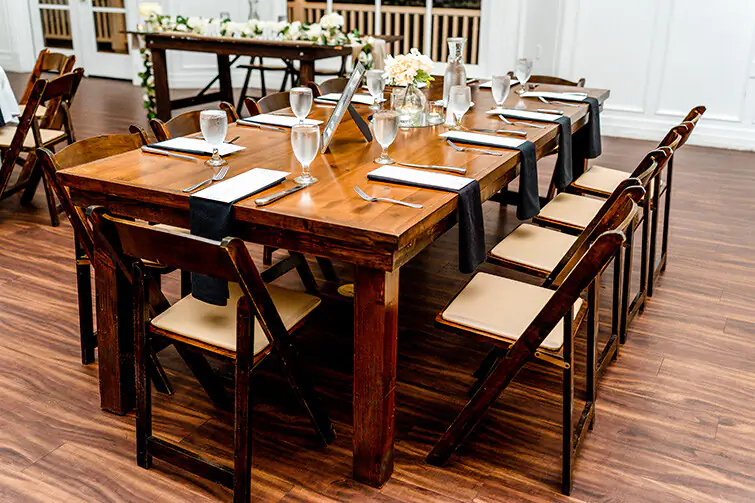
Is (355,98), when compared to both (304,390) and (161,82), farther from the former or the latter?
(161,82)

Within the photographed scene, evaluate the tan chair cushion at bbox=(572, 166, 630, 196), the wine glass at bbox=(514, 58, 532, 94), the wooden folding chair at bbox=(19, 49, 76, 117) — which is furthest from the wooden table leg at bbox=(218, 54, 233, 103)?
the tan chair cushion at bbox=(572, 166, 630, 196)

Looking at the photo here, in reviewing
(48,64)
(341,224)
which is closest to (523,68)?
(341,224)

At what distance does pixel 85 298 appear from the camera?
2.68 meters

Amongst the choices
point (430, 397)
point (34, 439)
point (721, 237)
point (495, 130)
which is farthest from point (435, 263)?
point (34, 439)

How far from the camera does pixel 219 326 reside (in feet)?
6.84

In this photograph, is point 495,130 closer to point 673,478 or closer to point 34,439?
point 673,478

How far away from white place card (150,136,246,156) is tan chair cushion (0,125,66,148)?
6.48ft

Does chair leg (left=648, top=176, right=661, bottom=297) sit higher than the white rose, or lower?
lower

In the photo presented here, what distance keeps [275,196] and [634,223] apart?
136cm

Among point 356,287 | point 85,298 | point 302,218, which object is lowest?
point 85,298

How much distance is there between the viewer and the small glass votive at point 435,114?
3.20 m

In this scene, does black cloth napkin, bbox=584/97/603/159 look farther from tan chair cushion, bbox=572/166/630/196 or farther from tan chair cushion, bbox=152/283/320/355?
tan chair cushion, bbox=152/283/320/355

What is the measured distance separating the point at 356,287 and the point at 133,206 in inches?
29.1

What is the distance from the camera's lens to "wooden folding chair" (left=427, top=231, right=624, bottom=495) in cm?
191
